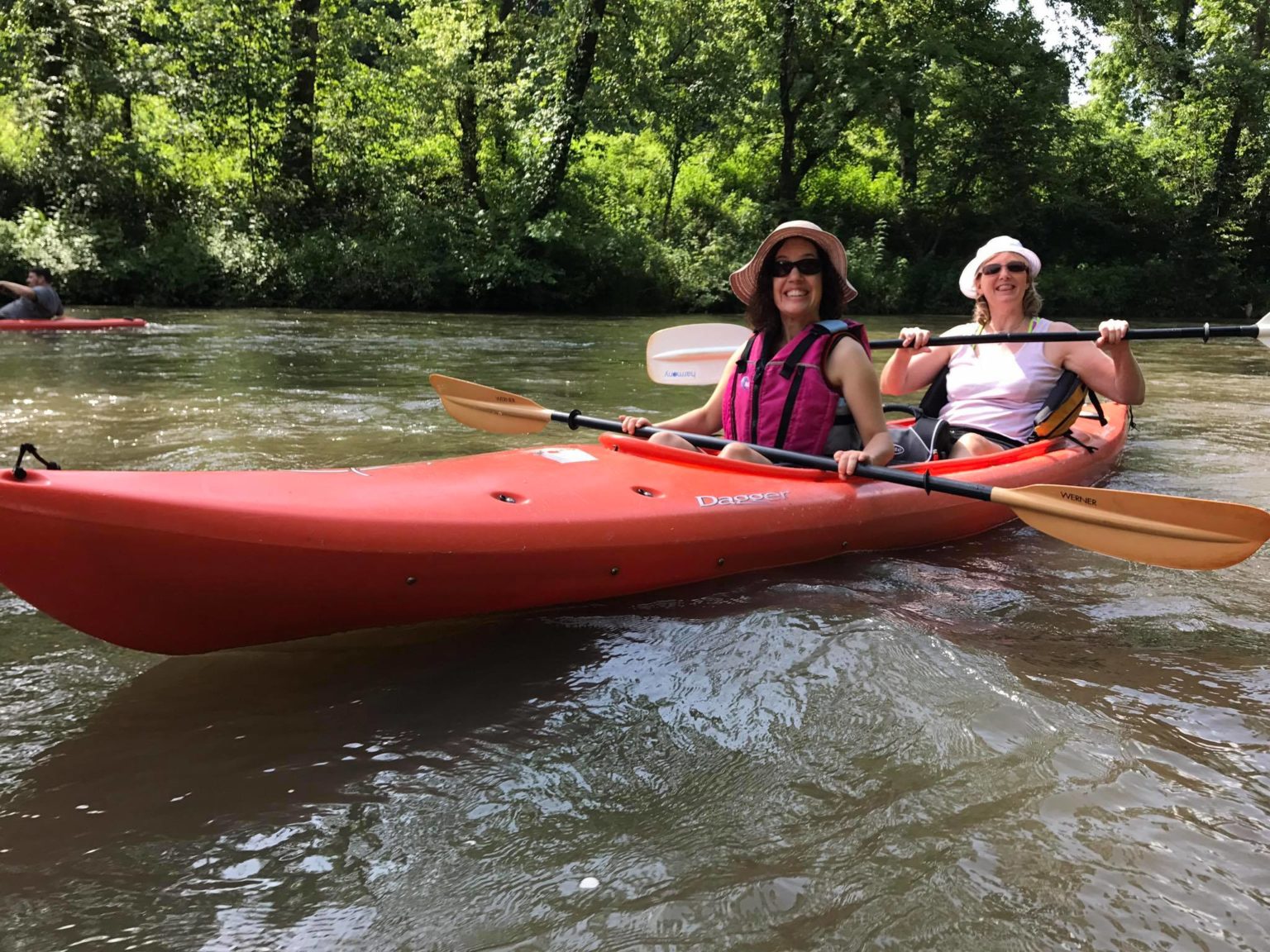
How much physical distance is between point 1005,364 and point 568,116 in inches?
496

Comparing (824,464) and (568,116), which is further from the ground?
(568,116)

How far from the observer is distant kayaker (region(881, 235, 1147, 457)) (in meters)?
3.52

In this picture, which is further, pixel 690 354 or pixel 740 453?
pixel 690 354

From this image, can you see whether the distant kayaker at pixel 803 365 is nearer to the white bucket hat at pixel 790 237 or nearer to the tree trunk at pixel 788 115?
the white bucket hat at pixel 790 237

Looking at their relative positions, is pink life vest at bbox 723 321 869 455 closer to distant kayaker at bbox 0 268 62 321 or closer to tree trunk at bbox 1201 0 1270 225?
distant kayaker at bbox 0 268 62 321

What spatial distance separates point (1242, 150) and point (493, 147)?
1429 cm

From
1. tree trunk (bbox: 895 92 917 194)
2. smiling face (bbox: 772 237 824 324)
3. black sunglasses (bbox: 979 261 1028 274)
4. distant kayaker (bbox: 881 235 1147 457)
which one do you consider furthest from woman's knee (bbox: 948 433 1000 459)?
tree trunk (bbox: 895 92 917 194)

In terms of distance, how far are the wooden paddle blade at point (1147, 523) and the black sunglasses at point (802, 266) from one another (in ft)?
2.85

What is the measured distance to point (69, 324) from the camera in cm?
821

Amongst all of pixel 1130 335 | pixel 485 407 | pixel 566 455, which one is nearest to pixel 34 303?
pixel 485 407

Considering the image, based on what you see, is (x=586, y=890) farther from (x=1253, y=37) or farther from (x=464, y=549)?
(x=1253, y=37)

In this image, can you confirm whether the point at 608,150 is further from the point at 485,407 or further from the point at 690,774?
the point at 690,774

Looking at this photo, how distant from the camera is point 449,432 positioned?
4.87 meters

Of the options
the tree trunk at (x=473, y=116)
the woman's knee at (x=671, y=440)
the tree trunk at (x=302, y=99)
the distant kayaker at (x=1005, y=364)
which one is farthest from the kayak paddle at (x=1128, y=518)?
the tree trunk at (x=302, y=99)
